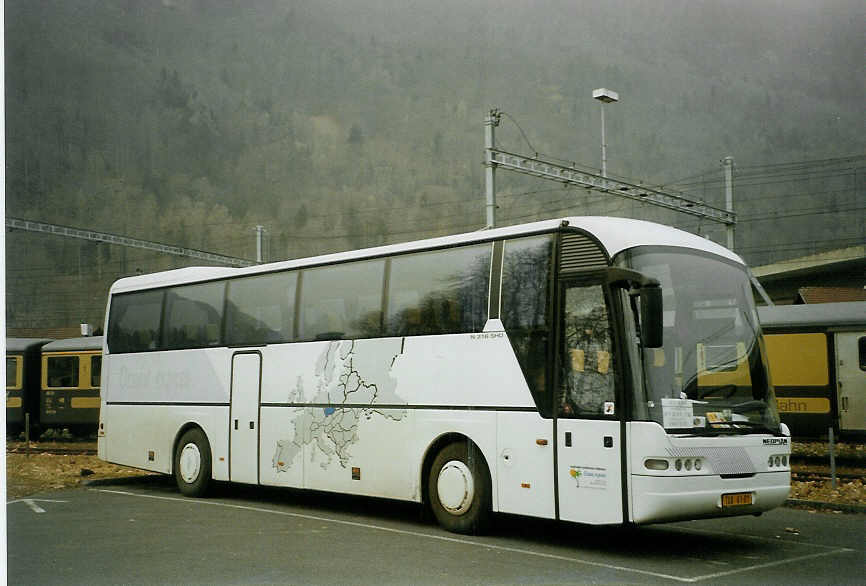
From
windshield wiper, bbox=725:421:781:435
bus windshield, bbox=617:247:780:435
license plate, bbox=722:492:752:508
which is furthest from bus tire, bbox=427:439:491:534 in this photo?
windshield wiper, bbox=725:421:781:435

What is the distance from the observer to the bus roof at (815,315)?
1955cm

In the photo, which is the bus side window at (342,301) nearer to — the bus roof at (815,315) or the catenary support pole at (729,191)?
the bus roof at (815,315)

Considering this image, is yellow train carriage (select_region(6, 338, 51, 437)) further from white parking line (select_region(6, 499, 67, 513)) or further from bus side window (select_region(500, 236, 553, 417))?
bus side window (select_region(500, 236, 553, 417))

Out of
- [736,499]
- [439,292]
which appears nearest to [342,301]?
[439,292]

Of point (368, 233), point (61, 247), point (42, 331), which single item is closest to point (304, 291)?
point (61, 247)

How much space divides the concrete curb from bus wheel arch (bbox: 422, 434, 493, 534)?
466cm

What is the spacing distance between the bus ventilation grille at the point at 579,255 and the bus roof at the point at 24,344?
73.9 feet

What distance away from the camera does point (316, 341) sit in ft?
41.0

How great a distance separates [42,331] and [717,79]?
69.6 feet

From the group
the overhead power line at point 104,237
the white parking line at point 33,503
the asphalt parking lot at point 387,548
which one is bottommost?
the white parking line at point 33,503

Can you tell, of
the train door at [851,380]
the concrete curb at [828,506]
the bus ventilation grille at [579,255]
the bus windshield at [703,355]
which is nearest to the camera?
the bus windshield at [703,355]

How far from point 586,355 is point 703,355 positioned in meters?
1.09


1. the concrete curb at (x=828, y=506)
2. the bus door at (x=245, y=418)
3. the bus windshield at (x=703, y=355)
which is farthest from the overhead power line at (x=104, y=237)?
the concrete curb at (x=828, y=506)

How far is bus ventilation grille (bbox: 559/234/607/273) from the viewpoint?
9.28 meters
